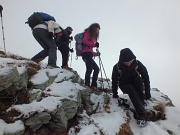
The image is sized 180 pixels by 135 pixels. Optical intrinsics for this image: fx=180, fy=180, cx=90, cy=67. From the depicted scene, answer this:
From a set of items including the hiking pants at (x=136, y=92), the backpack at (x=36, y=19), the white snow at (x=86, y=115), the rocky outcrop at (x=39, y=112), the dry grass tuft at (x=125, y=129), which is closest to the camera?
the rocky outcrop at (x=39, y=112)

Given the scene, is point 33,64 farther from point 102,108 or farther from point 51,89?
point 102,108

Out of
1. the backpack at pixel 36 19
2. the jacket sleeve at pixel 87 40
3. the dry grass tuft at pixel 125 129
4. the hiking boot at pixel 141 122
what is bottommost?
the dry grass tuft at pixel 125 129

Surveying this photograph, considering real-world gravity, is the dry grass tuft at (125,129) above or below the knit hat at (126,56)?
below

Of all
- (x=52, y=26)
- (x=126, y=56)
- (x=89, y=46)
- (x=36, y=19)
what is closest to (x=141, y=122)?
(x=126, y=56)

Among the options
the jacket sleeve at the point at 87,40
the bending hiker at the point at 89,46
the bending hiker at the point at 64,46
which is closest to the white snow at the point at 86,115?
the bending hiker at the point at 89,46

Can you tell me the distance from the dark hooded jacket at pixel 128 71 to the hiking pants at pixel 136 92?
22cm

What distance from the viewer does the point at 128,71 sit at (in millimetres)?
6141

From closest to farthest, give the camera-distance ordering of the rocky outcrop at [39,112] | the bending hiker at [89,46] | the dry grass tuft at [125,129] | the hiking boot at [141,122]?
the rocky outcrop at [39,112], the dry grass tuft at [125,129], the hiking boot at [141,122], the bending hiker at [89,46]

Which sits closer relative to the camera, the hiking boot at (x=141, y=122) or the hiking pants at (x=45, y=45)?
the hiking boot at (x=141, y=122)

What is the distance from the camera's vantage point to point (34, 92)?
4922mm

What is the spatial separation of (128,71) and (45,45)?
3.39m

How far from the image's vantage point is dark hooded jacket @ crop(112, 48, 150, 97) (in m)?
5.97

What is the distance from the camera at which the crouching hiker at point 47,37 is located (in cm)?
680

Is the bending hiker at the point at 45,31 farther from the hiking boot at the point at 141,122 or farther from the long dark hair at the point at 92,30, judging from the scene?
the hiking boot at the point at 141,122
